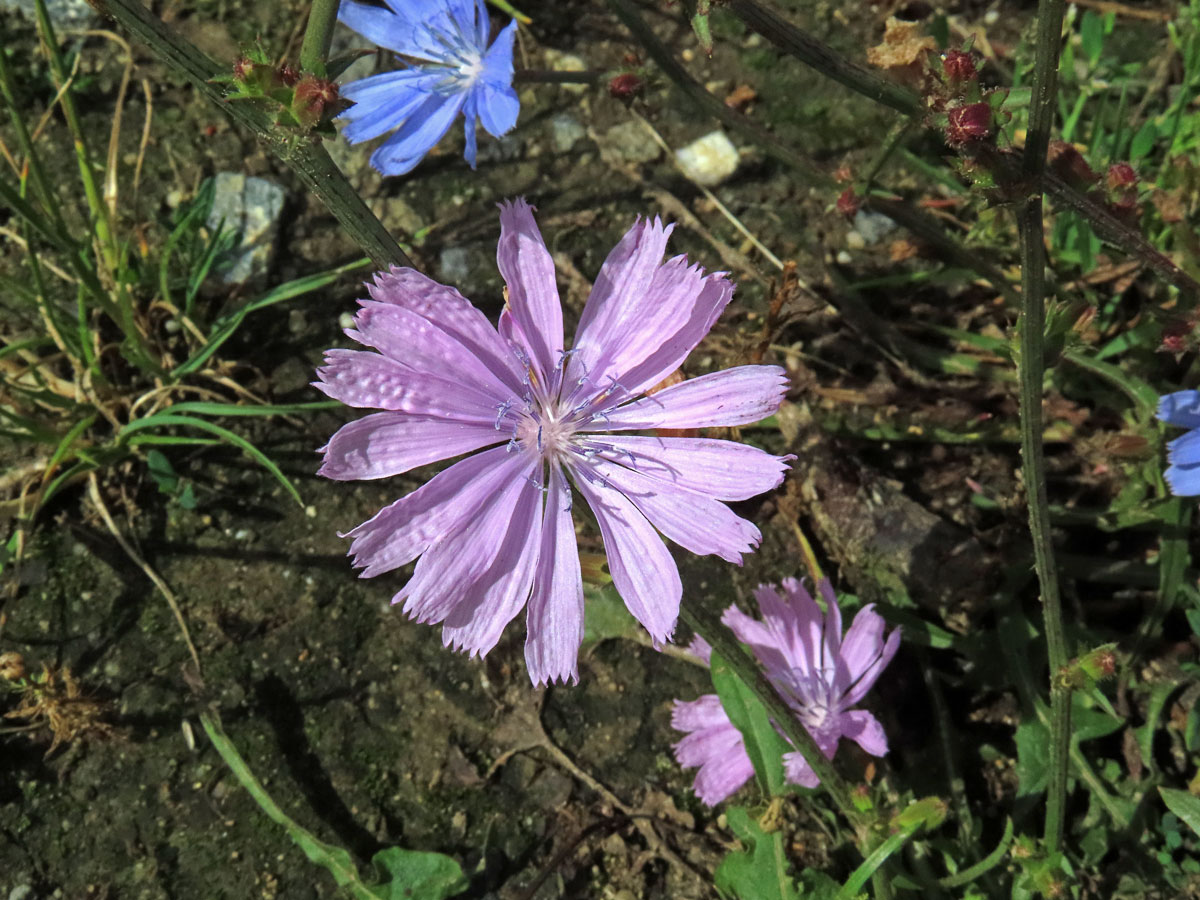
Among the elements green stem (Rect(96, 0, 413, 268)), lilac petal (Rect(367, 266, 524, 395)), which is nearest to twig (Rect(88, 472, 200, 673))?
lilac petal (Rect(367, 266, 524, 395))

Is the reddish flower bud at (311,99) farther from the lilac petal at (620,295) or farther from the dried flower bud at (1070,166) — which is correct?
the dried flower bud at (1070,166)

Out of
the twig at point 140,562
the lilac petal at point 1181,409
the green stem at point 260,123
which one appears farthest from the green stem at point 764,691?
the twig at point 140,562

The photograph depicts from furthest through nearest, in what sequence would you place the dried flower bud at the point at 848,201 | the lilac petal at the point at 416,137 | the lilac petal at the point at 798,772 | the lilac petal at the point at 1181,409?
the lilac petal at the point at 416,137 < the dried flower bud at the point at 848,201 < the lilac petal at the point at 798,772 < the lilac petal at the point at 1181,409

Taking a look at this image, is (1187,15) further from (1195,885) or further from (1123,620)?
(1195,885)

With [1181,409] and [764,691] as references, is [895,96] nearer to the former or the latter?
[1181,409]

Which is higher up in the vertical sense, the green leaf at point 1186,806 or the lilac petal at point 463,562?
the lilac petal at point 463,562

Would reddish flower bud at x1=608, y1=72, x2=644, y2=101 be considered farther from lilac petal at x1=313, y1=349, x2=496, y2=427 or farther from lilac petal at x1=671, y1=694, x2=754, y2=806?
lilac petal at x1=671, y1=694, x2=754, y2=806
